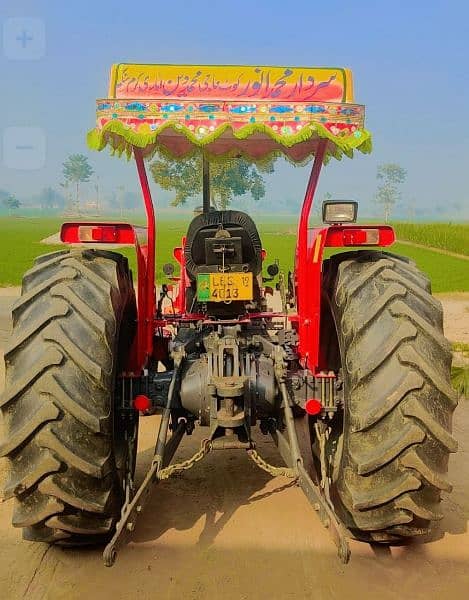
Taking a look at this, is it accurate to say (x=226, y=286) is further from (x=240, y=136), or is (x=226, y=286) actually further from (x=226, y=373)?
(x=240, y=136)

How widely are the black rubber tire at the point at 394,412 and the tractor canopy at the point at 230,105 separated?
3.00 ft

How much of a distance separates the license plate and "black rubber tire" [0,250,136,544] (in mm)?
968

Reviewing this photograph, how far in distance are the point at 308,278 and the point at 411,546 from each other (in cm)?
166

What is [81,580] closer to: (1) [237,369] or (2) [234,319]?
(1) [237,369]

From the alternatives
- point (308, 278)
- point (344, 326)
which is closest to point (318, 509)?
point (344, 326)

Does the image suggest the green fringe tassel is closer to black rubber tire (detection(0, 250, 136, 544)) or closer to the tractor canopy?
the tractor canopy

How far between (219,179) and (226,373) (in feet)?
7.98

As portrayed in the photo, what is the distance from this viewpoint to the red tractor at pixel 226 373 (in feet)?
9.92

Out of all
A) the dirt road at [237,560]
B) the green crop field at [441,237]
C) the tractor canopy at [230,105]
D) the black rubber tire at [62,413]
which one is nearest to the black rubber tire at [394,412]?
the dirt road at [237,560]

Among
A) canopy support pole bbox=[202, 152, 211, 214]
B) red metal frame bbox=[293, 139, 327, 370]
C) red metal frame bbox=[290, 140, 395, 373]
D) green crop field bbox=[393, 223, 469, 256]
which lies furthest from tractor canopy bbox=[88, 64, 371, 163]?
green crop field bbox=[393, 223, 469, 256]

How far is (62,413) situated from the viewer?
2996 mm

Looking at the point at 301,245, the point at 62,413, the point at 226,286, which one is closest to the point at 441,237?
the point at 301,245

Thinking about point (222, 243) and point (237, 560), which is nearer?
point (237, 560)

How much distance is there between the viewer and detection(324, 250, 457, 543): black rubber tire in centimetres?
303
